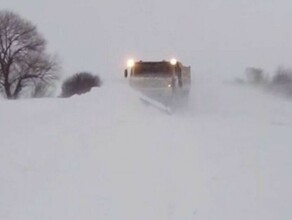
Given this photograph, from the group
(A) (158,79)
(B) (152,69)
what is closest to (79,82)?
(B) (152,69)

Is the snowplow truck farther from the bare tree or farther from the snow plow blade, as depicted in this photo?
the bare tree

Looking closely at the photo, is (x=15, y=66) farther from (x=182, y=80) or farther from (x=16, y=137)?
(x=16, y=137)

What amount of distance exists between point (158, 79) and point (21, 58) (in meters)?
42.4

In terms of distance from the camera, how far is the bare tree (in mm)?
62844

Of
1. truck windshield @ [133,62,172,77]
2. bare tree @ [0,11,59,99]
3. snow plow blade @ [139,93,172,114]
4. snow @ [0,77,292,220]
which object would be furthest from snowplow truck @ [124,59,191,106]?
bare tree @ [0,11,59,99]

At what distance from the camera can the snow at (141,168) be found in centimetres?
832

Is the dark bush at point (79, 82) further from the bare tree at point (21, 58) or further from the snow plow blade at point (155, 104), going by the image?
the snow plow blade at point (155, 104)

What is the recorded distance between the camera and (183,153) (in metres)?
11.9

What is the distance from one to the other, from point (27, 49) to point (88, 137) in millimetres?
52644

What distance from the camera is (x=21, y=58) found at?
209ft

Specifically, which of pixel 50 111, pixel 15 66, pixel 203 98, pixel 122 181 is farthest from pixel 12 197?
pixel 15 66

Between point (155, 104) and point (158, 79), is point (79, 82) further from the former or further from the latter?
point (155, 104)

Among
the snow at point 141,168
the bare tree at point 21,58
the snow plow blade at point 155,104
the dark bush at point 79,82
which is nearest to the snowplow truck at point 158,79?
the snow plow blade at point 155,104

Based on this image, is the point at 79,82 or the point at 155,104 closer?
the point at 155,104
